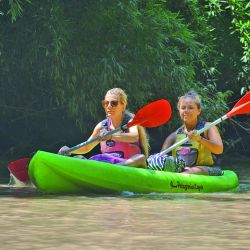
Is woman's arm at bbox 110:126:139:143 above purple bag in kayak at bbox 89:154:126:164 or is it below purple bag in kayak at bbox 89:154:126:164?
above

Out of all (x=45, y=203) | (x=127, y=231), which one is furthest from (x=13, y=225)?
(x=45, y=203)

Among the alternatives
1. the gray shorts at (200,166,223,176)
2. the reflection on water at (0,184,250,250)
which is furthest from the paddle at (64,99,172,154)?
the reflection on water at (0,184,250,250)

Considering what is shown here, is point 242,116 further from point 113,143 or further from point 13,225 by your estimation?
point 13,225

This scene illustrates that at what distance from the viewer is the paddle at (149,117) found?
659 centimetres

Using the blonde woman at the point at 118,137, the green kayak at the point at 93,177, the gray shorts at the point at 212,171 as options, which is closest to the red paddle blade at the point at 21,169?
the blonde woman at the point at 118,137

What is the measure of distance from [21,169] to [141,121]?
109cm

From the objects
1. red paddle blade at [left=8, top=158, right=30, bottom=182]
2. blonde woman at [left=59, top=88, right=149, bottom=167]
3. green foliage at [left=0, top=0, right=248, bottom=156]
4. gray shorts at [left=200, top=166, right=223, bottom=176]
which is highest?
green foliage at [left=0, top=0, right=248, bottom=156]

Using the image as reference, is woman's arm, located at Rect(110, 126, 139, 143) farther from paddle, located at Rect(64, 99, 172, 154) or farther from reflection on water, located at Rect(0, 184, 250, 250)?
reflection on water, located at Rect(0, 184, 250, 250)

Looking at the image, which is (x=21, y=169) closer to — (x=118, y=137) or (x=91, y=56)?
(x=118, y=137)

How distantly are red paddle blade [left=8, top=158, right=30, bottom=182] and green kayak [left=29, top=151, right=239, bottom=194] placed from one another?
56 centimetres

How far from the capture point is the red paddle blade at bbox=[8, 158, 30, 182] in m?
6.75

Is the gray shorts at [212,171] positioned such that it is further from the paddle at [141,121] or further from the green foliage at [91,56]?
the green foliage at [91,56]

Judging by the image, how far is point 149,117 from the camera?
6.90m

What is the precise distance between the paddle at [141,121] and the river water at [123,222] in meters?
0.61
